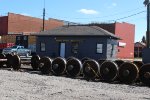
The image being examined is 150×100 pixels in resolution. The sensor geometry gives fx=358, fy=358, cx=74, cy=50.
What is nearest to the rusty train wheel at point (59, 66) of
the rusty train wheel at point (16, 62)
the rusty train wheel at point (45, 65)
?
the rusty train wheel at point (45, 65)

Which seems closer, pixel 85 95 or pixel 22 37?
pixel 85 95

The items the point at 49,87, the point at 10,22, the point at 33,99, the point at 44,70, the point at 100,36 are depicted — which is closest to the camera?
the point at 33,99

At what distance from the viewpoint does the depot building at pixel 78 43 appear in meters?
43.1

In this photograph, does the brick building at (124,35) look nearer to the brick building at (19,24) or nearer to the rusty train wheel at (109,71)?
the brick building at (19,24)

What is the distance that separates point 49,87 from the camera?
14.6m

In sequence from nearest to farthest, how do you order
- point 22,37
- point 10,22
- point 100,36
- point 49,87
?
point 49,87 → point 100,36 → point 22,37 → point 10,22

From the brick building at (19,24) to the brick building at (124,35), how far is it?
19.0 meters

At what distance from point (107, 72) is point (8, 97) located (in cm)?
803

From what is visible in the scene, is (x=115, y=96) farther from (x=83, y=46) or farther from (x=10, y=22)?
(x=10, y=22)

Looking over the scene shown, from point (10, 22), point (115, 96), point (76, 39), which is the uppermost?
point (10, 22)

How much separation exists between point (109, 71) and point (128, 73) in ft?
3.69

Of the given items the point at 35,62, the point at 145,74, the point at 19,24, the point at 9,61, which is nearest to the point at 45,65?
the point at 35,62

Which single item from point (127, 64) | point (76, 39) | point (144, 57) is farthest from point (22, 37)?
point (127, 64)

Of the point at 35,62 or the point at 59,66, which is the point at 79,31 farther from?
the point at 59,66
